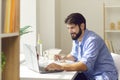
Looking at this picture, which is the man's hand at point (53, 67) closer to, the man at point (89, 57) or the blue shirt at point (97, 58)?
the man at point (89, 57)

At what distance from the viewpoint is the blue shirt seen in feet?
7.47

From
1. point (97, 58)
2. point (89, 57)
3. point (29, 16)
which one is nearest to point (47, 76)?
point (89, 57)

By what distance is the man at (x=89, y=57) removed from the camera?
7.22 ft

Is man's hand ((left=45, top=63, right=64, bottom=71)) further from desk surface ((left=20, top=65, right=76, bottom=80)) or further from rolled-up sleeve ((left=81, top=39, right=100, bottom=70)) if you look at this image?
rolled-up sleeve ((left=81, top=39, right=100, bottom=70))

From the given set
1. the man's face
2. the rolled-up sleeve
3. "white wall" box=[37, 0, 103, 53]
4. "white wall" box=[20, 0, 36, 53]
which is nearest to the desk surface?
the rolled-up sleeve

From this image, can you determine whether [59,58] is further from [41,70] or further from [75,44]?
[41,70]

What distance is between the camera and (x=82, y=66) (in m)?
2.19

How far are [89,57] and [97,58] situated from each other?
0.19 m

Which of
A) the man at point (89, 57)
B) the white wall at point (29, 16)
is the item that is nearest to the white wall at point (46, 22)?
the white wall at point (29, 16)

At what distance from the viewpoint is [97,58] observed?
241 centimetres

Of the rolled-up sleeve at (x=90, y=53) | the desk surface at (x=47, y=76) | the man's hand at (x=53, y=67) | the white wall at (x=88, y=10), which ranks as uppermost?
the white wall at (x=88, y=10)

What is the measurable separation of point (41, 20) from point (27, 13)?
259mm

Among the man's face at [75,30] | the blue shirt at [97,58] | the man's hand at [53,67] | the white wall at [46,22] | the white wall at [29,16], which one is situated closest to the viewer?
the man's hand at [53,67]

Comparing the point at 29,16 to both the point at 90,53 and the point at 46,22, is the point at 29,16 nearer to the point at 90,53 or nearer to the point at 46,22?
the point at 46,22
